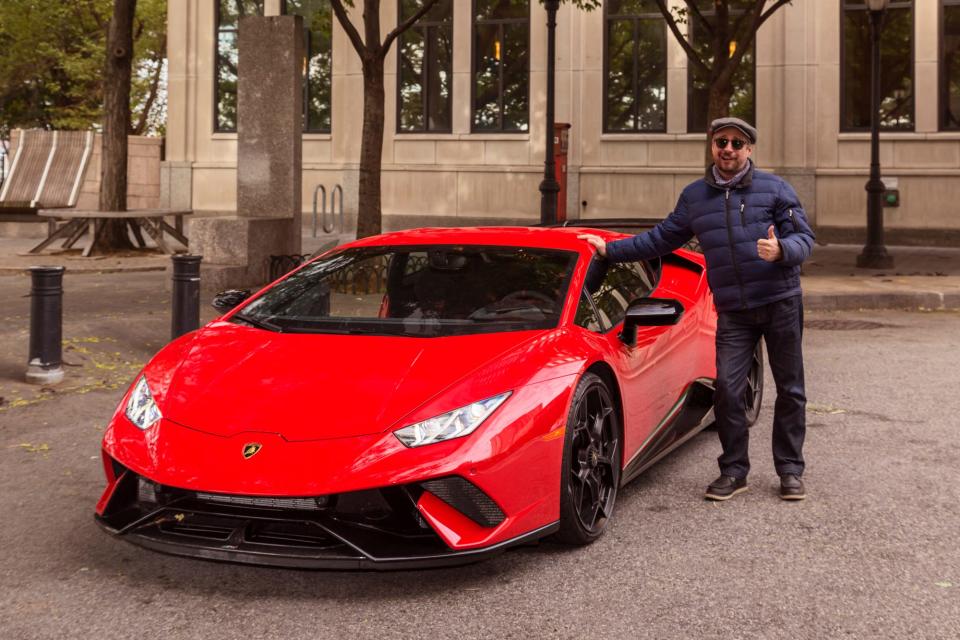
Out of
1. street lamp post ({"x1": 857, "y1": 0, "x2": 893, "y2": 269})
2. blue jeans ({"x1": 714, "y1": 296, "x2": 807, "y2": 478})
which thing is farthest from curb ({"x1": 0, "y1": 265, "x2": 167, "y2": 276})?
blue jeans ({"x1": 714, "y1": 296, "x2": 807, "y2": 478})

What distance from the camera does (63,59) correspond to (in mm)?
43719

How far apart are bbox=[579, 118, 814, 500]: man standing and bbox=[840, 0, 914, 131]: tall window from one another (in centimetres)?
2077

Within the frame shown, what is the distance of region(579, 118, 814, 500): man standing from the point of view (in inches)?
223

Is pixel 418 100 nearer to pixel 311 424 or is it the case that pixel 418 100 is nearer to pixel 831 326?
pixel 831 326

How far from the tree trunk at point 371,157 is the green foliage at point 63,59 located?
25.3 m

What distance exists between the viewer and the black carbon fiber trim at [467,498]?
164 inches

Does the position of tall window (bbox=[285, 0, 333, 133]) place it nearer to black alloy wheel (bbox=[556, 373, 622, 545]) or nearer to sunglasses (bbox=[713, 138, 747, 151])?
sunglasses (bbox=[713, 138, 747, 151])

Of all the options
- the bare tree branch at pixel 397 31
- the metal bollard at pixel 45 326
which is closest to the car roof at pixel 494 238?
the metal bollard at pixel 45 326

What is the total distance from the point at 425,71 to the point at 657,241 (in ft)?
74.1

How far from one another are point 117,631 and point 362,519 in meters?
0.86

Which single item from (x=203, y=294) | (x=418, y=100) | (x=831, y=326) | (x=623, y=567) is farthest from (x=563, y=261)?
(x=418, y=100)

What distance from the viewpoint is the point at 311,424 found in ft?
14.3

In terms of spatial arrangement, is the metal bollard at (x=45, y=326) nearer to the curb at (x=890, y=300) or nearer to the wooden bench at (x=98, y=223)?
the curb at (x=890, y=300)

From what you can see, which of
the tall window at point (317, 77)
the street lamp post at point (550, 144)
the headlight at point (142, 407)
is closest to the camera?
the headlight at point (142, 407)
